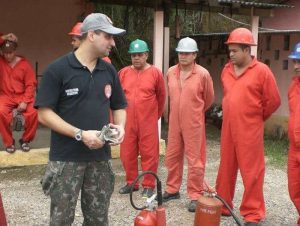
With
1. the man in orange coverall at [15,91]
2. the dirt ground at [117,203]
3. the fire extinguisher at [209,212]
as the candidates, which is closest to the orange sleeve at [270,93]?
the fire extinguisher at [209,212]

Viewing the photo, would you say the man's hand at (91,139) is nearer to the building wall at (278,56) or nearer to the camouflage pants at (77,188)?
the camouflage pants at (77,188)

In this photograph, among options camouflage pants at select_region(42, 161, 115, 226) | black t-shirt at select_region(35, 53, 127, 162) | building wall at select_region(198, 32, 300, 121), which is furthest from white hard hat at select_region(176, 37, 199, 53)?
building wall at select_region(198, 32, 300, 121)

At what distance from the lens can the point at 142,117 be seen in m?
5.25

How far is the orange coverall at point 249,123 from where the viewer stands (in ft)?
13.9

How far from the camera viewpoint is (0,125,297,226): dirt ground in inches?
182

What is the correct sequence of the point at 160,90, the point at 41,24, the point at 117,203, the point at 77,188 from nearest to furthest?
1. the point at 77,188
2. the point at 117,203
3. the point at 160,90
4. the point at 41,24

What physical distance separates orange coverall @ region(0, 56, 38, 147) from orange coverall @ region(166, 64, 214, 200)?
2.17 m

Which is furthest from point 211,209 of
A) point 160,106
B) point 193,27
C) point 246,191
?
point 193,27

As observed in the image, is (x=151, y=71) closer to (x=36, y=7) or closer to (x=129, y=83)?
(x=129, y=83)

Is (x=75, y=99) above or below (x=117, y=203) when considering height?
above

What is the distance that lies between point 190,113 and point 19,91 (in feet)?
8.93

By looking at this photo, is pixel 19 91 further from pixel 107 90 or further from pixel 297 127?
pixel 297 127

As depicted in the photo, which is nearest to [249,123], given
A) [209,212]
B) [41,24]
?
[209,212]

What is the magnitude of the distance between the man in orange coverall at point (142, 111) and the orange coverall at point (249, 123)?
111 centimetres
